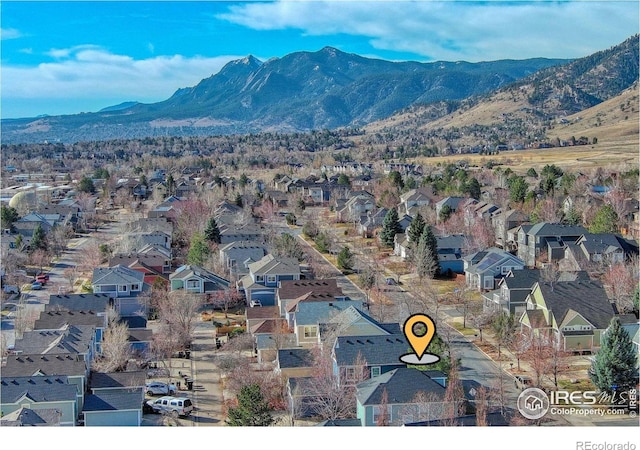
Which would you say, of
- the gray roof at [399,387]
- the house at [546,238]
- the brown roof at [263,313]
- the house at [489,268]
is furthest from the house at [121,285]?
the house at [546,238]

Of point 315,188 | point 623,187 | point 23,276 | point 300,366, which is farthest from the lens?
point 315,188

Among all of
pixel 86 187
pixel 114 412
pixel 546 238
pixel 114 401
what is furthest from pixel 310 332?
pixel 86 187

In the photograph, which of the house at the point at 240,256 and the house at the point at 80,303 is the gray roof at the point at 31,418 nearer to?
the house at the point at 80,303

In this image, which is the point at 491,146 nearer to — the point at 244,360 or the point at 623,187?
the point at 623,187

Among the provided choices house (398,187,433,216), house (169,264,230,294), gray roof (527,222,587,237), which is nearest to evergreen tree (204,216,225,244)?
house (169,264,230,294)

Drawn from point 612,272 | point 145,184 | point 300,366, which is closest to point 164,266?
point 300,366

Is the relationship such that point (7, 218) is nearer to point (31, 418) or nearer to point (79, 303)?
point (79, 303)

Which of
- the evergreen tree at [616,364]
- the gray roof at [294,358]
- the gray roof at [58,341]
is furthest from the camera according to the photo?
the gray roof at [58,341]
